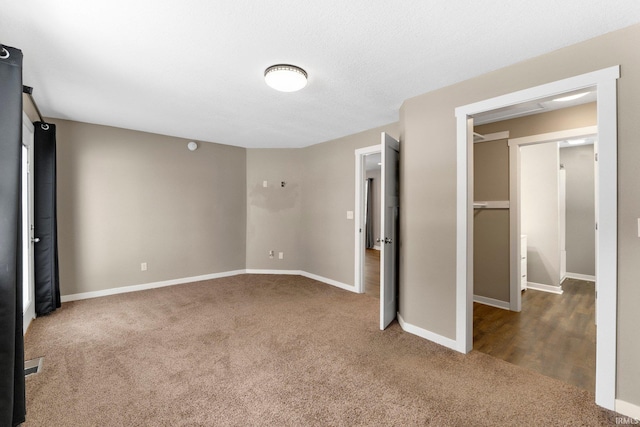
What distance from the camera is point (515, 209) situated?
140 inches

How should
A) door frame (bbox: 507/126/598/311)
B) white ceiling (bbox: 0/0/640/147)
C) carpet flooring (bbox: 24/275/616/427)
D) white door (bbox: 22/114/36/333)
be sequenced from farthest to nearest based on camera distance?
door frame (bbox: 507/126/598/311) < white door (bbox: 22/114/36/333) < carpet flooring (bbox: 24/275/616/427) < white ceiling (bbox: 0/0/640/147)

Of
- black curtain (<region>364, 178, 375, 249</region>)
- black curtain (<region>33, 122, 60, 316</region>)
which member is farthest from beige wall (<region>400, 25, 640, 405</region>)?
black curtain (<region>364, 178, 375, 249</region>)

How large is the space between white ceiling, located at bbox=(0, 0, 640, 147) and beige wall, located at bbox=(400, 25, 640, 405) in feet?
0.36

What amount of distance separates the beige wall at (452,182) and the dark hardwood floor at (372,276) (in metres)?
1.28

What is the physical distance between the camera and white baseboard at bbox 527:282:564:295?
4285 millimetres

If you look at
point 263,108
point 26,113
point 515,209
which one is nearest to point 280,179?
point 263,108

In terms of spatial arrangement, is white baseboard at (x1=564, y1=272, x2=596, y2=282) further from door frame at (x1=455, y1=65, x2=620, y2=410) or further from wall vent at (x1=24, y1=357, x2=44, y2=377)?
wall vent at (x1=24, y1=357, x2=44, y2=377)

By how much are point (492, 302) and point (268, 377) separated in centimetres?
312

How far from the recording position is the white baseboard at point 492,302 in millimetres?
3598

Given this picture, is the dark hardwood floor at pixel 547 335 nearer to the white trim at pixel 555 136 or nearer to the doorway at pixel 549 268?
the doorway at pixel 549 268

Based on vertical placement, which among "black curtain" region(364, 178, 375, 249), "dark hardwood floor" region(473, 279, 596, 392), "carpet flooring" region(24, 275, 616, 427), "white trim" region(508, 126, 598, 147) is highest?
"white trim" region(508, 126, 598, 147)

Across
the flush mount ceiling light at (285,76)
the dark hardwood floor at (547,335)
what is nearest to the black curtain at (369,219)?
the dark hardwood floor at (547,335)

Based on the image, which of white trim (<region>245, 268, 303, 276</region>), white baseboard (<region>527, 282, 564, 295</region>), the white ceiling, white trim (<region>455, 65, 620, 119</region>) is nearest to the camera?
the white ceiling

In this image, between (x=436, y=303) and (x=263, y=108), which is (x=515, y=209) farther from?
(x=263, y=108)
